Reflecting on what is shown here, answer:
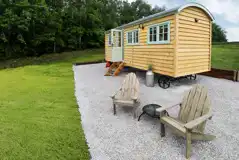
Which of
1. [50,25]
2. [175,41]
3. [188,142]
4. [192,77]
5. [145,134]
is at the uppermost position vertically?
[50,25]

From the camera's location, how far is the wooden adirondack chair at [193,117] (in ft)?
8.30

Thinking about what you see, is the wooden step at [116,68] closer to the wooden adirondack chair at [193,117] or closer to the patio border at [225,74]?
the patio border at [225,74]

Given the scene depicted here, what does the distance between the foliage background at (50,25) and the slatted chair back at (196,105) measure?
18.2 m

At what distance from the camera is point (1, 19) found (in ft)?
53.7

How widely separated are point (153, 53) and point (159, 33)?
83 centimetres

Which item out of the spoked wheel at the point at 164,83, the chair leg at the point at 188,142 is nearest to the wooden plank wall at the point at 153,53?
the spoked wheel at the point at 164,83

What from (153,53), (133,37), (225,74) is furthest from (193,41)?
(133,37)

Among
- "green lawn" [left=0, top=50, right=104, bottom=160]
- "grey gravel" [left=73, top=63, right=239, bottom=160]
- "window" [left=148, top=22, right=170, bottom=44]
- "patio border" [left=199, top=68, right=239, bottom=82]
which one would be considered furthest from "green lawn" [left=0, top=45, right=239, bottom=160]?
"patio border" [left=199, top=68, right=239, bottom=82]

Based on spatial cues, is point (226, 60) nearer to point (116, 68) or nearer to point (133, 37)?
point (133, 37)

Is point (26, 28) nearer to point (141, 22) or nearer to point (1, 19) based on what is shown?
point (1, 19)

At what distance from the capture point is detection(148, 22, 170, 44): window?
242 inches

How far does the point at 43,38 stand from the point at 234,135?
20004 mm

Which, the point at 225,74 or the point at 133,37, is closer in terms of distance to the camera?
the point at 225,74

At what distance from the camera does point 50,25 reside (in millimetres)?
19609
